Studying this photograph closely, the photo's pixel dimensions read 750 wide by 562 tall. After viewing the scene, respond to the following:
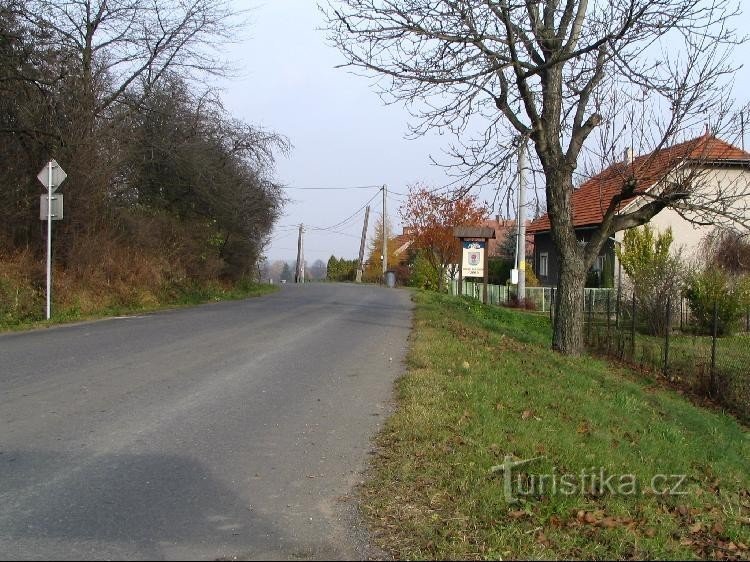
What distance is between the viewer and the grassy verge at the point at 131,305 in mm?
14805

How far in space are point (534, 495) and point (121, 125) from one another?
64.3ft

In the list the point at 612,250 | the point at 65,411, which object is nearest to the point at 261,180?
the point at 612,250

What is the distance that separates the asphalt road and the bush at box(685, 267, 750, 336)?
12.5 m

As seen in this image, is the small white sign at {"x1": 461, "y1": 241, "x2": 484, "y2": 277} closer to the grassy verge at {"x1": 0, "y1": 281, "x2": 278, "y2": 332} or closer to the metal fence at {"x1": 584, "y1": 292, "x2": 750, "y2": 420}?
the metal fence at {"x1": 584, "y1": 292, "x2": 750, "y2": 420}

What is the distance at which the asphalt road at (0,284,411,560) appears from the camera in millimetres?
4121

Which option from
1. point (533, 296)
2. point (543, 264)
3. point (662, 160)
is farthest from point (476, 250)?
point (662, 160)

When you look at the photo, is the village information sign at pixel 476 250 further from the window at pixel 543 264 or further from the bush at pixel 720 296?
the window at pixel 543 264

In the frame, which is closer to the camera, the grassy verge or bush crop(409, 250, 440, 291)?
the grassy verge

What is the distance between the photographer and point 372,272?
7006cm

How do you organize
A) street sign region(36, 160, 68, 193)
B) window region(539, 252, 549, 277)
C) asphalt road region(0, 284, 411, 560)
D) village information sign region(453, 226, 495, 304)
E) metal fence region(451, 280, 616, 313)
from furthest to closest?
window region(539, 252, 549, 277) → metal fence region(451, 280, 616, 313) → village information sign region(453, 226, 495, 304) → street sign region(36, 160, 68, 193) → asphalt road region(0, 284, 411, 560)

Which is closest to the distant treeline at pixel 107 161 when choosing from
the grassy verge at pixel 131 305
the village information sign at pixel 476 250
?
the grassy verge at pixel 131 305

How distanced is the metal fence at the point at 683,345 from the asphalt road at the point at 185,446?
547 cm

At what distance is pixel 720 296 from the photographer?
65.9ft

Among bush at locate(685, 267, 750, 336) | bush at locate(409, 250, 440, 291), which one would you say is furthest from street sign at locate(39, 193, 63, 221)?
bush at locate(409, 250, 440, 291)
